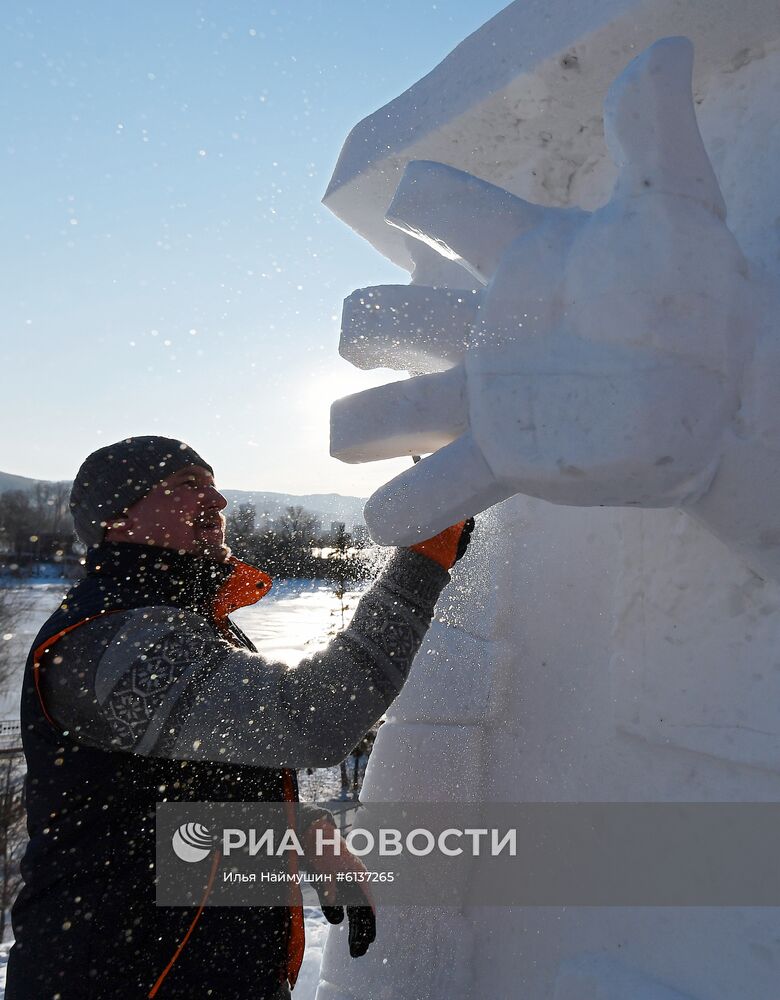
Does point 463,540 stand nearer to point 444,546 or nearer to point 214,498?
point 444,546

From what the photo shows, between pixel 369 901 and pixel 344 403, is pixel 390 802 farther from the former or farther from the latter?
pixel 344 403

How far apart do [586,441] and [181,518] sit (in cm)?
91

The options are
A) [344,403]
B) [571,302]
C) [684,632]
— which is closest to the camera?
[571,302]

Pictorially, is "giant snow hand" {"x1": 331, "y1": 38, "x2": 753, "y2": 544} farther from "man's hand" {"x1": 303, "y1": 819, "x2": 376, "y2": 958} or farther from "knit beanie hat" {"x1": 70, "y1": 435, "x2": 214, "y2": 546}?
"man's hand" {"x1": 303, "y1": 819, "x2": 376, "y2": 958}

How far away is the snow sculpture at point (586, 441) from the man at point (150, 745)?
0.31 metres

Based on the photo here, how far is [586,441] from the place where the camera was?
82 centimetres

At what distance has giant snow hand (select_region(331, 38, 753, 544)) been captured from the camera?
2.64 feet

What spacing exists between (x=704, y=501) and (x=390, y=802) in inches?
43.4

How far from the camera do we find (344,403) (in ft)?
3.34

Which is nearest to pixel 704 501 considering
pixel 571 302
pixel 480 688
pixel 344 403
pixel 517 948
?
pixel 571 302

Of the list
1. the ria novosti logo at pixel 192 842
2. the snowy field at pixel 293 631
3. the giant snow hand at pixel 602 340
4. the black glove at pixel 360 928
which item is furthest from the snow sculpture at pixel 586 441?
the ria novosti logo at pixel 192 842

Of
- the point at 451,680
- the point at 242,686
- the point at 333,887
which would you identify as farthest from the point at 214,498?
the point at 333,887

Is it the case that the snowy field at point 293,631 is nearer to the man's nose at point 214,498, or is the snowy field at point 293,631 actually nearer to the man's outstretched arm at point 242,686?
the man's outstretched arm at point 242,686

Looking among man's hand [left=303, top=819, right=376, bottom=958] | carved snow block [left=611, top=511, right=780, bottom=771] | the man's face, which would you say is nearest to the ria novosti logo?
man's hand [left=303, top=819, right=376, bottom=958]
